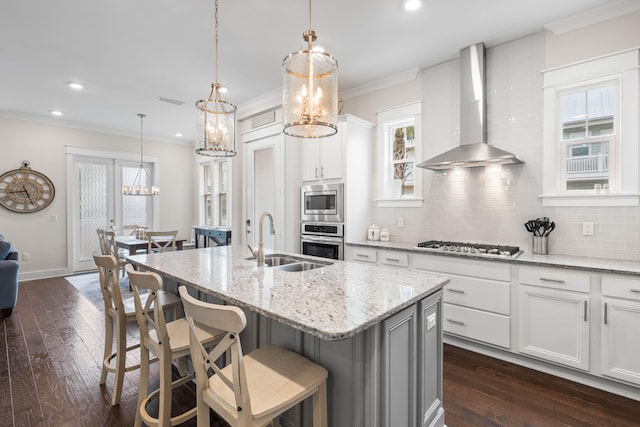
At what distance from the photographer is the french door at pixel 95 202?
6.01 metres

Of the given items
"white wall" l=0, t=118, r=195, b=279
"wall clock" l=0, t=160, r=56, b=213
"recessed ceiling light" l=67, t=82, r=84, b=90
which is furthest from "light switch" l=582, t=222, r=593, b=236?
"wall clock" l=0, t=160, r=56, b=213

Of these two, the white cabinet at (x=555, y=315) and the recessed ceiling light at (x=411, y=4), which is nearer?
the white cabinet at (x=555, y=315)

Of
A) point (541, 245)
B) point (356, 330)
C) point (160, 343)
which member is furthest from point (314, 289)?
point (541, 245)

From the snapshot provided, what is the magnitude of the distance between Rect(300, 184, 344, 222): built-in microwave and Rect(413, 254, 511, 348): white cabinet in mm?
1239

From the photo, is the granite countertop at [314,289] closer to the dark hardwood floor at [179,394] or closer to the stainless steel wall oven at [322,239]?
the dark hardwood floor at [179,394]

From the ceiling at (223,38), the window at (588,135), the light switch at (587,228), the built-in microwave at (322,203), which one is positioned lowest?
the light switch at (587,228)

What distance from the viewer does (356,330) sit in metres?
1.09

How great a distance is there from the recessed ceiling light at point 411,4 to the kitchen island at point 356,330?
6.89 ft

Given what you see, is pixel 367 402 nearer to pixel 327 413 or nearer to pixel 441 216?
pixel 327 413

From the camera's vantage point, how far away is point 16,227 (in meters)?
5.41

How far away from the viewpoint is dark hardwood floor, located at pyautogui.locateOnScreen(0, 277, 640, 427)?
75.9 inches

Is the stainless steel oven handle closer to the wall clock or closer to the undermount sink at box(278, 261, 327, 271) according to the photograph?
the undermount sink at box(278, 261, 327, 271)

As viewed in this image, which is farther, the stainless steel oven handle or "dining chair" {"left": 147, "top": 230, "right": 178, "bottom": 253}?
"dining chair" {"left": 147, "top": 230, "right": 178, "bottom": 253}

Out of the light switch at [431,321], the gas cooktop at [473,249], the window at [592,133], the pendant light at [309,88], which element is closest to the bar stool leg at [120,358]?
the pendant light at [309,88]
